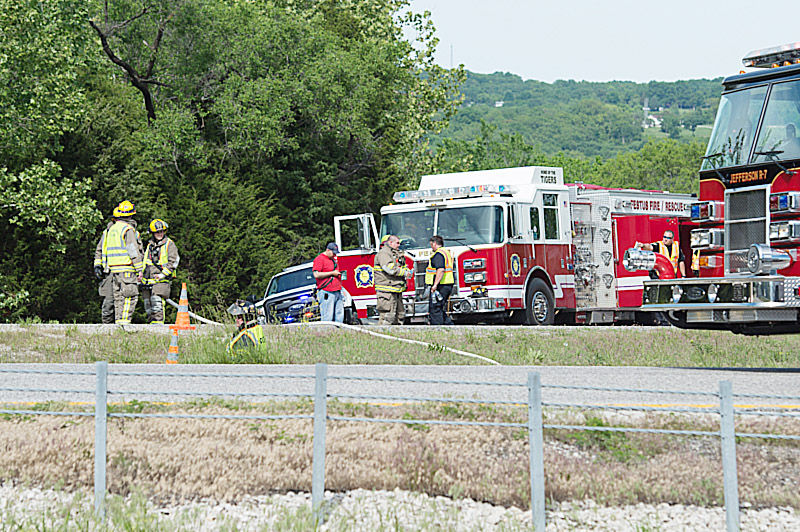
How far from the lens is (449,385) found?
13.4 metres

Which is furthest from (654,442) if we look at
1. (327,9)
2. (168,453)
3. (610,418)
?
(327,9)

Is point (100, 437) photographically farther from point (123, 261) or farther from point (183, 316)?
point (123, 261)

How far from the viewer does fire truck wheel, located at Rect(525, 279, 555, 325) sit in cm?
2170

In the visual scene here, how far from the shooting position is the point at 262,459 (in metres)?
9.54

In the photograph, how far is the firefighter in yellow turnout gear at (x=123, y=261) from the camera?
1989 cm

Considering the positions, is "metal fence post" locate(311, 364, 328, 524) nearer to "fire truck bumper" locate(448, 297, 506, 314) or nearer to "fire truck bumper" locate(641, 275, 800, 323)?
"fire truck bumper" locate(641, 275, 800, 323)

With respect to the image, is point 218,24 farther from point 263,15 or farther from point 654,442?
point 654,442

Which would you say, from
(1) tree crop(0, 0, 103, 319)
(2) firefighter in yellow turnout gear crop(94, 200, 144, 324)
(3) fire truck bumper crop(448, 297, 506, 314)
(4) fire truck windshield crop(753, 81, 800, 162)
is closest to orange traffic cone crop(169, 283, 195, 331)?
(2) firefighter in yellow turnout gear crop(94, 200, 144, 324)

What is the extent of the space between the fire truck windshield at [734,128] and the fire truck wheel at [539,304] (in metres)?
7.80

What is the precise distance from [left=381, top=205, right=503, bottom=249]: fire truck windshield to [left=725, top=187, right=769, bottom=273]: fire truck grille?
25.1 feet

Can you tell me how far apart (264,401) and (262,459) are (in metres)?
1.91

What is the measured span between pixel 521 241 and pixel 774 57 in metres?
8.41

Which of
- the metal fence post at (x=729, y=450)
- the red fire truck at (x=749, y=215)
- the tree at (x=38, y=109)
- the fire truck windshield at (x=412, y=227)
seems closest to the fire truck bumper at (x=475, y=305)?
the fire truck windshield at (x=412, y=227)

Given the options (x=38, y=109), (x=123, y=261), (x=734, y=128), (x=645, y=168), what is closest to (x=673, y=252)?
(x=734, y=128)
